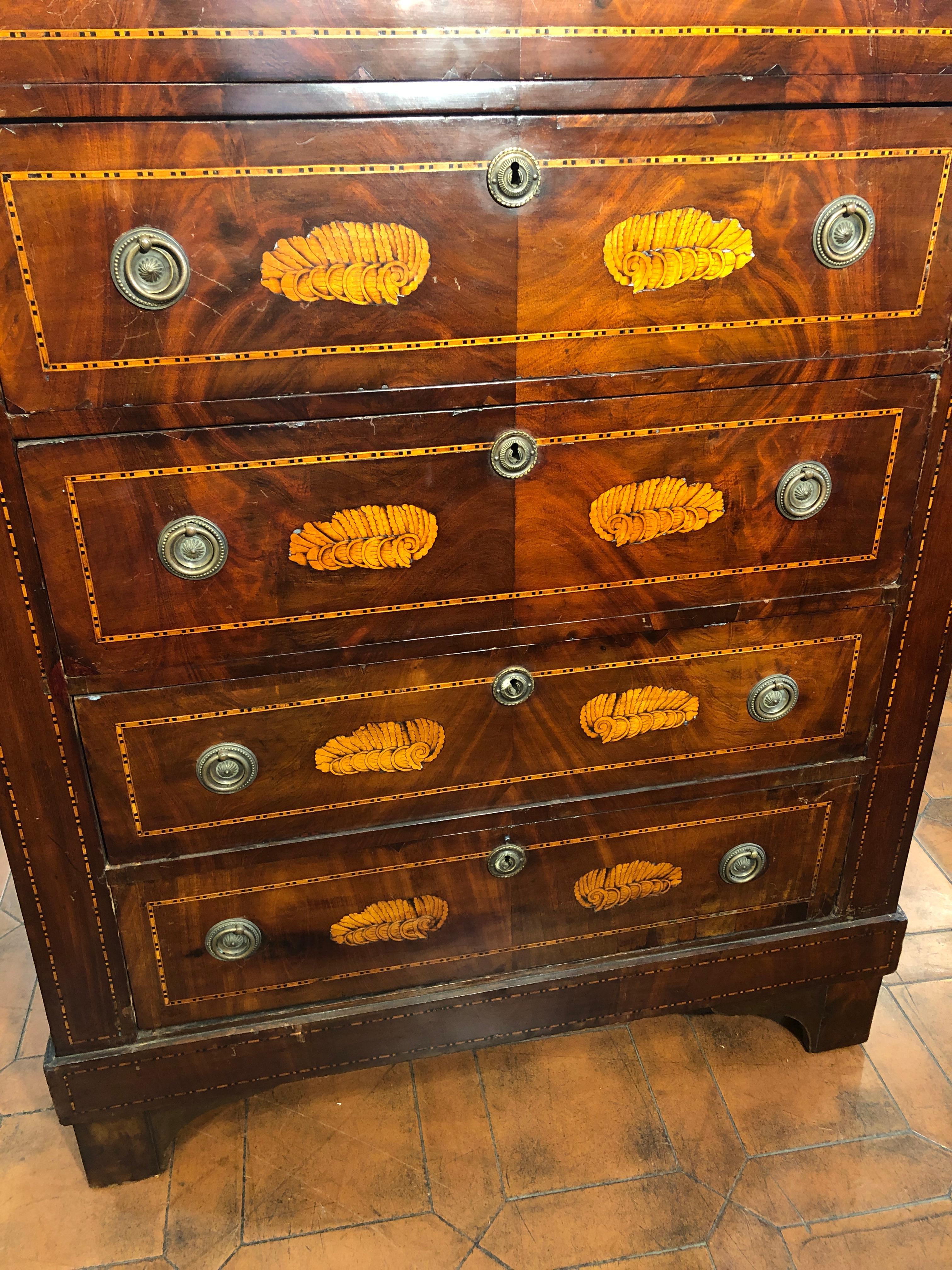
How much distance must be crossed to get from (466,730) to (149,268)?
26.6 inches

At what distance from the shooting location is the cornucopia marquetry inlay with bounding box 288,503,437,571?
1.16 meters

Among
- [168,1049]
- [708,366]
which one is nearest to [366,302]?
[708,366]

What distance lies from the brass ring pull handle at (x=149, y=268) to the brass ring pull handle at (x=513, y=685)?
60cm

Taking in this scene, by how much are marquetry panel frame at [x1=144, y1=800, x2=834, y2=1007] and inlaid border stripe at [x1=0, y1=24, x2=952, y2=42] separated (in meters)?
1.00

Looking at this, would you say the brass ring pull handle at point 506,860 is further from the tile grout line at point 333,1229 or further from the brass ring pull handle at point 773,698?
the tile grout line at point 333,1229

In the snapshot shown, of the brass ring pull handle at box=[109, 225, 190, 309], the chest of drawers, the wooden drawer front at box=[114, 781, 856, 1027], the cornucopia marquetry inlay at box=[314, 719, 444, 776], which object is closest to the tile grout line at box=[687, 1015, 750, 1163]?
the chest of drawers

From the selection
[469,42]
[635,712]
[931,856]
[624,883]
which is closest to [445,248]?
[469,42]

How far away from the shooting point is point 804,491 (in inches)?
50.0

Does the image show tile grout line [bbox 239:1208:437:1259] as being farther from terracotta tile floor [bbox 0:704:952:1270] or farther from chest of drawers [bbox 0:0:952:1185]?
chest of drawers [bbox 0:0:952:1185]

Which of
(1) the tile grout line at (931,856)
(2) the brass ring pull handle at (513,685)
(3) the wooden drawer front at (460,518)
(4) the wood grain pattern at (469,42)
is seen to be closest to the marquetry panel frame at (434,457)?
(3) the wooden drawer front at (460,518)

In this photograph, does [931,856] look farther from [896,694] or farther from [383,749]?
[383,749]

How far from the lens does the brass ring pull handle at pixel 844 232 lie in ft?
3.69

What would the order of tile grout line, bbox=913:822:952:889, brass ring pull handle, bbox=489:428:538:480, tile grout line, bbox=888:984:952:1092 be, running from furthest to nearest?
1. tile grout line, bbox=913:822:952:889
2. tile grout line, bbox=888:984:952:1092
3. brass ring pull handle, bbox=489:428:538:480

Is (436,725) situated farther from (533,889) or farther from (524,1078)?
(524,1078)
